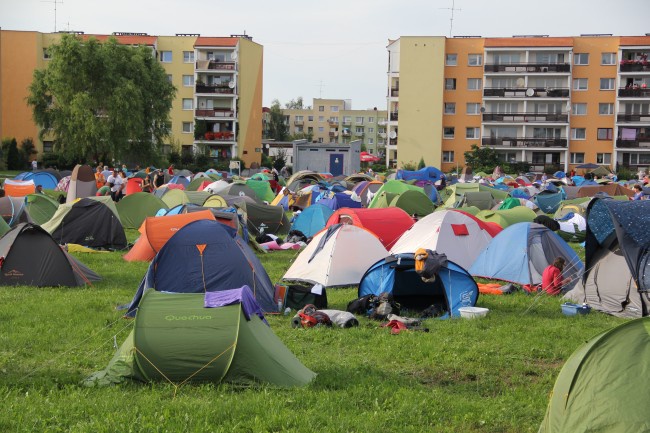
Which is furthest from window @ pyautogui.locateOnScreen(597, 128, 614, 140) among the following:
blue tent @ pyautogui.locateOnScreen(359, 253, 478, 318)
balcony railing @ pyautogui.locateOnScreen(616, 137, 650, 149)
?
blue tent @ pyautogui.locateOnScreen(359, 253, 478, 318)

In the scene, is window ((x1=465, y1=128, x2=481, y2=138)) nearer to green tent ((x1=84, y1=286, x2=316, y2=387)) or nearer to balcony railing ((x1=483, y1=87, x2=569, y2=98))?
balcony railing ((x1=483, y1=87, x2=569, y2=98))

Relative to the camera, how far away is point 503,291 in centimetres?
1435

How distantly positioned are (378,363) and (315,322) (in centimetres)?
218

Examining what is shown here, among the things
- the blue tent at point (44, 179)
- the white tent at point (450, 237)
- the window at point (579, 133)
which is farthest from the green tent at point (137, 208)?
the window at point (579, 133)

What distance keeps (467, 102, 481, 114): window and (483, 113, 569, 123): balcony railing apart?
3.30ft

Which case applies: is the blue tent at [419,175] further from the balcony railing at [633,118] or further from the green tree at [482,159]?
the balcony railing at [633,118]

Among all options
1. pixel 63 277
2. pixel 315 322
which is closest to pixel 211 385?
pixel 315 322

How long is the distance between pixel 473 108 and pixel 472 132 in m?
2.13

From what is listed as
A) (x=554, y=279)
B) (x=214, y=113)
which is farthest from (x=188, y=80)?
(x=554, y=279)

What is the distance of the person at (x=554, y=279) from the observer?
1426 centimetres

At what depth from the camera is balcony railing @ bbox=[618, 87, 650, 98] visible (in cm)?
6675

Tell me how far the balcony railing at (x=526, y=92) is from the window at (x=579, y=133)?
3.21 metres

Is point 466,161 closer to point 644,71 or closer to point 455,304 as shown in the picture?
point 644,71

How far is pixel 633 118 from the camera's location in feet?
221
